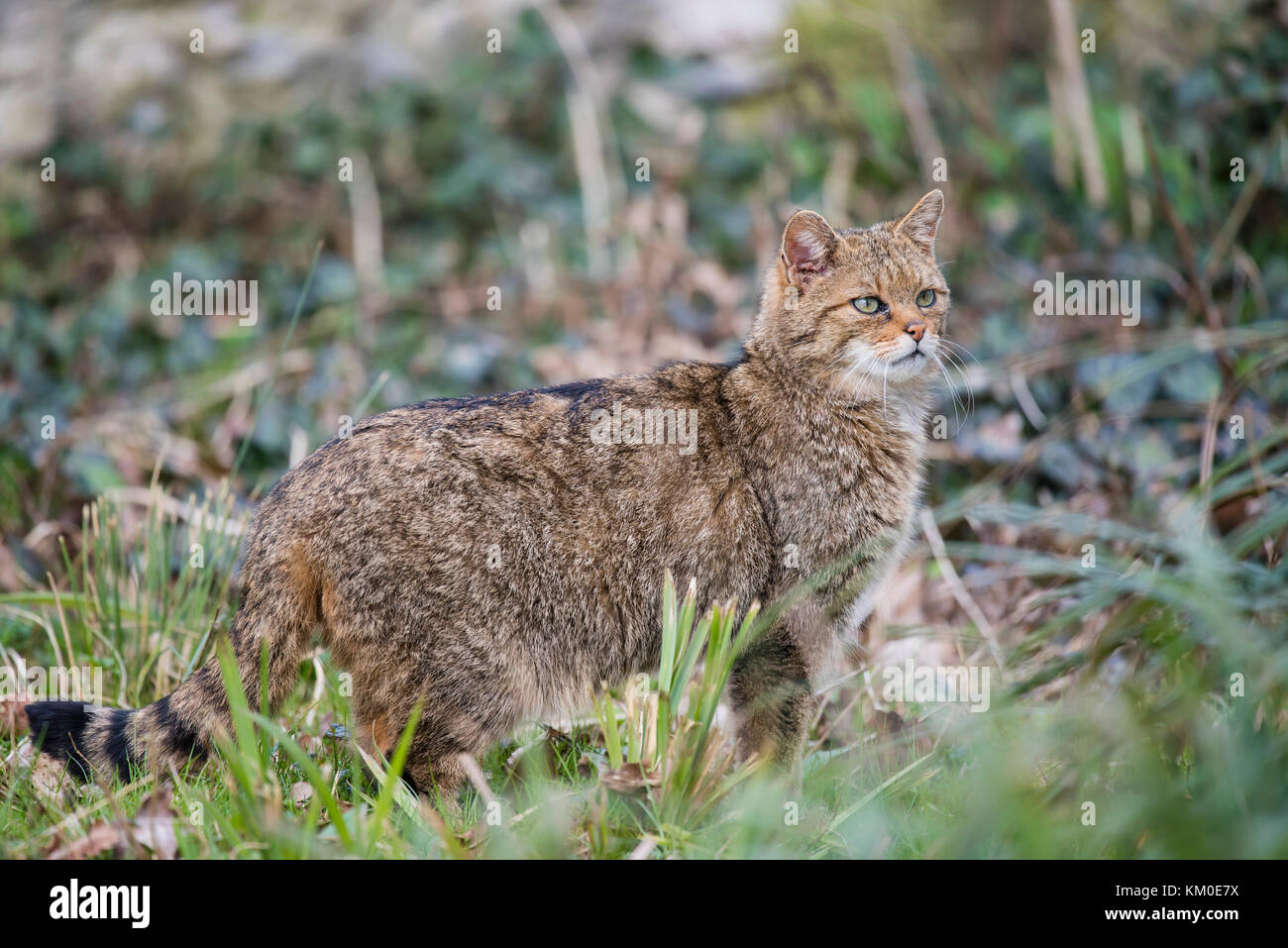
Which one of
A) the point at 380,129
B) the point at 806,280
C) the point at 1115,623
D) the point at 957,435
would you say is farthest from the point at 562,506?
the point at 380,129

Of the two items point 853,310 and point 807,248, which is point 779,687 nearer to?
point 853,310

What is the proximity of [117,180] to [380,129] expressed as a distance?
73.2 inches

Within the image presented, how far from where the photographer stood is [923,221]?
424 cm

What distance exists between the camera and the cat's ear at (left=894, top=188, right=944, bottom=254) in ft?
13.7

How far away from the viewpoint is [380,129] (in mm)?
8156
